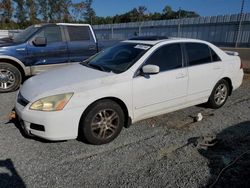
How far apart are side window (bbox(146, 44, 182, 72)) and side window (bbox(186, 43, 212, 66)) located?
0.27 m

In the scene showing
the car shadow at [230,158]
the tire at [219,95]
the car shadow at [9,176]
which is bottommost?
the car shadow at [230,158]

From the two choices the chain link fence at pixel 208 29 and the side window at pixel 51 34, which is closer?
the side window at pixel 51 34

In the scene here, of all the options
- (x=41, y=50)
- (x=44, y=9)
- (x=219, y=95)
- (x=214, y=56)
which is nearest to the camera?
(x=214, y=56)

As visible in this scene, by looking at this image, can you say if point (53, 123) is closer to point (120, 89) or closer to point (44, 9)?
point (120, 89)

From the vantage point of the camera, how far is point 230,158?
325 cm

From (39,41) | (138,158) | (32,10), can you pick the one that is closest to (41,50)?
(39,41)

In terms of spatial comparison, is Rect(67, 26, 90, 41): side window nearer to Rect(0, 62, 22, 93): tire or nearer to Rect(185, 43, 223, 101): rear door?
Rect(0, 62, 22, 93): tire

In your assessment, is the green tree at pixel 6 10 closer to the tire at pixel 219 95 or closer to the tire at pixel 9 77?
the tire at pixel 9 77

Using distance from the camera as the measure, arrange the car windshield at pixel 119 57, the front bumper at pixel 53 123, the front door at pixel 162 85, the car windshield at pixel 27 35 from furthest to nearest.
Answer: the car windshield at pixel 27 35, the car windshield at pixel 119 57, the front door at pixel 162 85, the front bumper at pixel 53 123

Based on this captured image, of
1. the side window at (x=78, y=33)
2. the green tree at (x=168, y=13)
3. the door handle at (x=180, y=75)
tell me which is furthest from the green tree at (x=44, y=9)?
the green tree at (x=168, y=13)

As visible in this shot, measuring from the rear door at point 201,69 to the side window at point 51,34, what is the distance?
412 cm

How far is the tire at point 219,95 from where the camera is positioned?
5.00 metres

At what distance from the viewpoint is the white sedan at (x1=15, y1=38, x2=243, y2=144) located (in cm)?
330

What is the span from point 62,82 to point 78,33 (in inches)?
166
